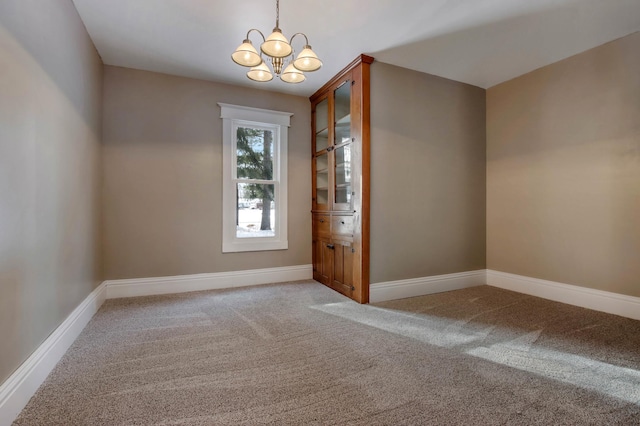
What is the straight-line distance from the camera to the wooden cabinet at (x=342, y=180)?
117 inches

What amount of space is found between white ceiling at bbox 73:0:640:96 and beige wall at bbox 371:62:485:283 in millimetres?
335

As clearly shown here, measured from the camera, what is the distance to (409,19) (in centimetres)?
241

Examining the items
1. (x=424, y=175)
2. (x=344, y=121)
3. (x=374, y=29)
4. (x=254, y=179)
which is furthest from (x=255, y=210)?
(x=374, y=29)

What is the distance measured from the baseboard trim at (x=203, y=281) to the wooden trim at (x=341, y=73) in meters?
2.32

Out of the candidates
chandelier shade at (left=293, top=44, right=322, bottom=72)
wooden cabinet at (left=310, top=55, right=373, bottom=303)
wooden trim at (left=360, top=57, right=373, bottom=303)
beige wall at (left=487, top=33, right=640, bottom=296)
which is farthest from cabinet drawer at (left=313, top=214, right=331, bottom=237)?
beige wall at (left=487, top=33, right=640, bottom=296)

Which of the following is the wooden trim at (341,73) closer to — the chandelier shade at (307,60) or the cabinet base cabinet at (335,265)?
the chandelier shade at (307,60)

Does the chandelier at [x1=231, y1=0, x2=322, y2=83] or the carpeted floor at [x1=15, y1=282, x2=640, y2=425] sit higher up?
the chandelier at [x1=231, y1=0, x2=322, y2=83]

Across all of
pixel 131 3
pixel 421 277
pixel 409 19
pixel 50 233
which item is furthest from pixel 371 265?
pixel 131 3

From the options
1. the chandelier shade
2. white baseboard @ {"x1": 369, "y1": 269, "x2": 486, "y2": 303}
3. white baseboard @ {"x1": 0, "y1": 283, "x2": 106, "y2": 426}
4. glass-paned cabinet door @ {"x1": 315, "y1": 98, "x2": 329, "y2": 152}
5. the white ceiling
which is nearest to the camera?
white baseboard @ {"x1": 0, "y1": 283, "x2": 106, "y2": 426}

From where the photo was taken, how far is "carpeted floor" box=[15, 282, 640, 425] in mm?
1348

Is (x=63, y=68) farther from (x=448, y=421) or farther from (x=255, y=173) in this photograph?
(x=448, y=421)

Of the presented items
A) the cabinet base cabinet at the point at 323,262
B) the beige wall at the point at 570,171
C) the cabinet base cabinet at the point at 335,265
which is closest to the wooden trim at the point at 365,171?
the cabinet base cabinet at the point at 335,265

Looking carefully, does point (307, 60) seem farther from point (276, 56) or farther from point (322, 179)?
point (322, 179)

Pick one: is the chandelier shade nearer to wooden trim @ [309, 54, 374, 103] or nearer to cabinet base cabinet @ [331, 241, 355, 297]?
wooden trim @ [309, 54, 374, 103]
